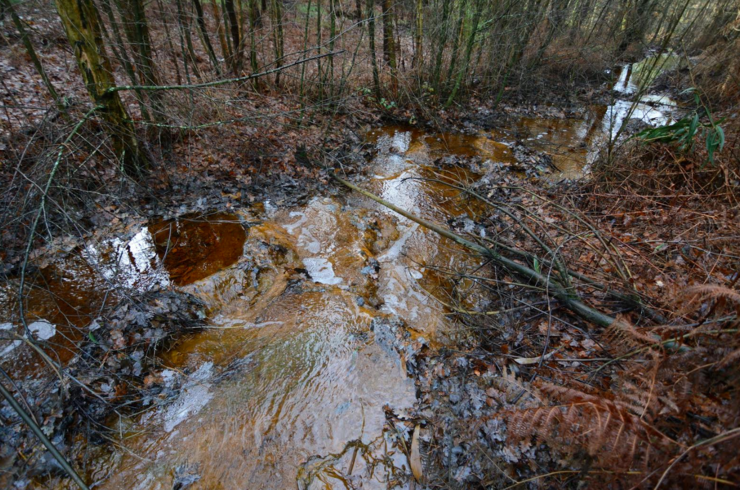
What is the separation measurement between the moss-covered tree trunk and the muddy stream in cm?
159

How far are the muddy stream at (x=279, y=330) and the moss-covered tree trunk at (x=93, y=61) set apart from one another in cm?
159

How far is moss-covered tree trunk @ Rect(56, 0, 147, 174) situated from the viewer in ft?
13.5

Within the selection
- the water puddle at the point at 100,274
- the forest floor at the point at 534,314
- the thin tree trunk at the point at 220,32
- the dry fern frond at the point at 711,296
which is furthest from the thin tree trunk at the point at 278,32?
the dry fern frond at the point at 711,296

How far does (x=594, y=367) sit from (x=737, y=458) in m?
1.68

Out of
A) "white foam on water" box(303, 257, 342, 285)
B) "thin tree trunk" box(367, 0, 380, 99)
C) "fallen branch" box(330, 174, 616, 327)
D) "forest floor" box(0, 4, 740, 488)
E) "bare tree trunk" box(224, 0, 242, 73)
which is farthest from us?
"thin tree trunk" box(367, 0, 380, 99)

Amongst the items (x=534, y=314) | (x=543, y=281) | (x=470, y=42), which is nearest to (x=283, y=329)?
(x=534, y=314)

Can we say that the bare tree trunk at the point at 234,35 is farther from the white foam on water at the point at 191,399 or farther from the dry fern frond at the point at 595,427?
the dry fern frond at the point at 595,427

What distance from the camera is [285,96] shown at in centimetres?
875

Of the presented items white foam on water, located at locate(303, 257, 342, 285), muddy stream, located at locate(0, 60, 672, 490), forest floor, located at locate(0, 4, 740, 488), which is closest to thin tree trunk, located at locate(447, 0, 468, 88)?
forest floor, located at locate(0, 4, 740, 488)

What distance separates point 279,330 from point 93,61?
451 cm

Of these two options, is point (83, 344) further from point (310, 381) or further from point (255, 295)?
point (310, 381)

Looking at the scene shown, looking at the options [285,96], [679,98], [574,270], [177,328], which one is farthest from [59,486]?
[679,98]

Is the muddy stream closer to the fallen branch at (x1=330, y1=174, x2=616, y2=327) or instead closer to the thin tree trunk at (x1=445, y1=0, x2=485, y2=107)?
the fallen branch at (x1=330, y1=174, x2=616, y2=327)

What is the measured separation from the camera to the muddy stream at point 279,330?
2865 millimetres
